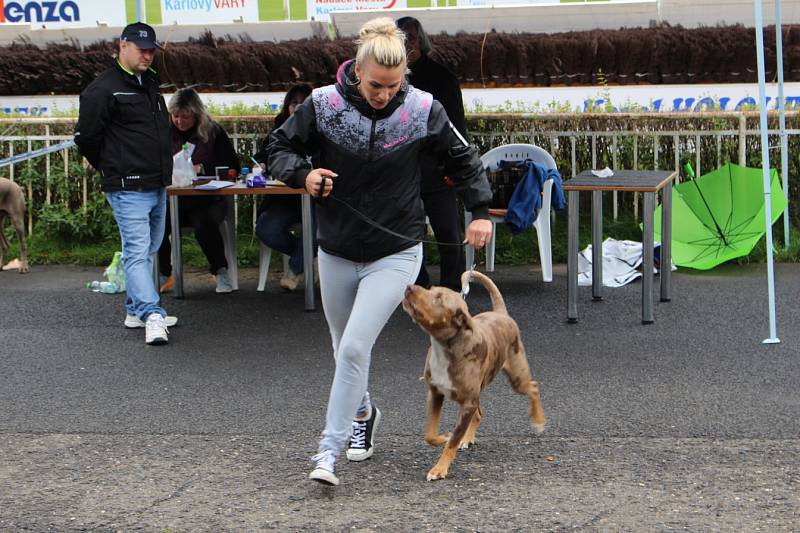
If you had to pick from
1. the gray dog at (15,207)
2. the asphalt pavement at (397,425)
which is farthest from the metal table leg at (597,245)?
the gray dog at (15,207)

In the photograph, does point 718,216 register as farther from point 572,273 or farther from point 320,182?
point 320,182

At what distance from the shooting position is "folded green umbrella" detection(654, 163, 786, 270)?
941 centimetres

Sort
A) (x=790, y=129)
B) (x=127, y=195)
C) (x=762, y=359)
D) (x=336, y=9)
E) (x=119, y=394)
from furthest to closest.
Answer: (x=336, y=9)
(x=790, y=129)
(x=127, y=195)
(x=762, y=359)
(x=119, y=394)

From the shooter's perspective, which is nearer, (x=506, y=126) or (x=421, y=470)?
(x=421, y=470)

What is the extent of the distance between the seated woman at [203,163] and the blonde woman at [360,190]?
4.60 meters

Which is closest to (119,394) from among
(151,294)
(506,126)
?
(151,294)

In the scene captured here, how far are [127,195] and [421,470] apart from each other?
11.5ft

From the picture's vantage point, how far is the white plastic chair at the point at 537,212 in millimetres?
9047

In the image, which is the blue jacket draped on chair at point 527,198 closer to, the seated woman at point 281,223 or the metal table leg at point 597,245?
the metal table leg at point 597,245

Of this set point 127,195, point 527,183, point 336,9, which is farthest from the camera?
point 336,9

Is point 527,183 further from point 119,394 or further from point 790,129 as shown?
point 119,394

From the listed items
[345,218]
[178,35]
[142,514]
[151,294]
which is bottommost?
[142,514]

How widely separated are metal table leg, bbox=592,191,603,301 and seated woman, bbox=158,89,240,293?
9.52 ft

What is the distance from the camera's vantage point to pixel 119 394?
6.36 m
